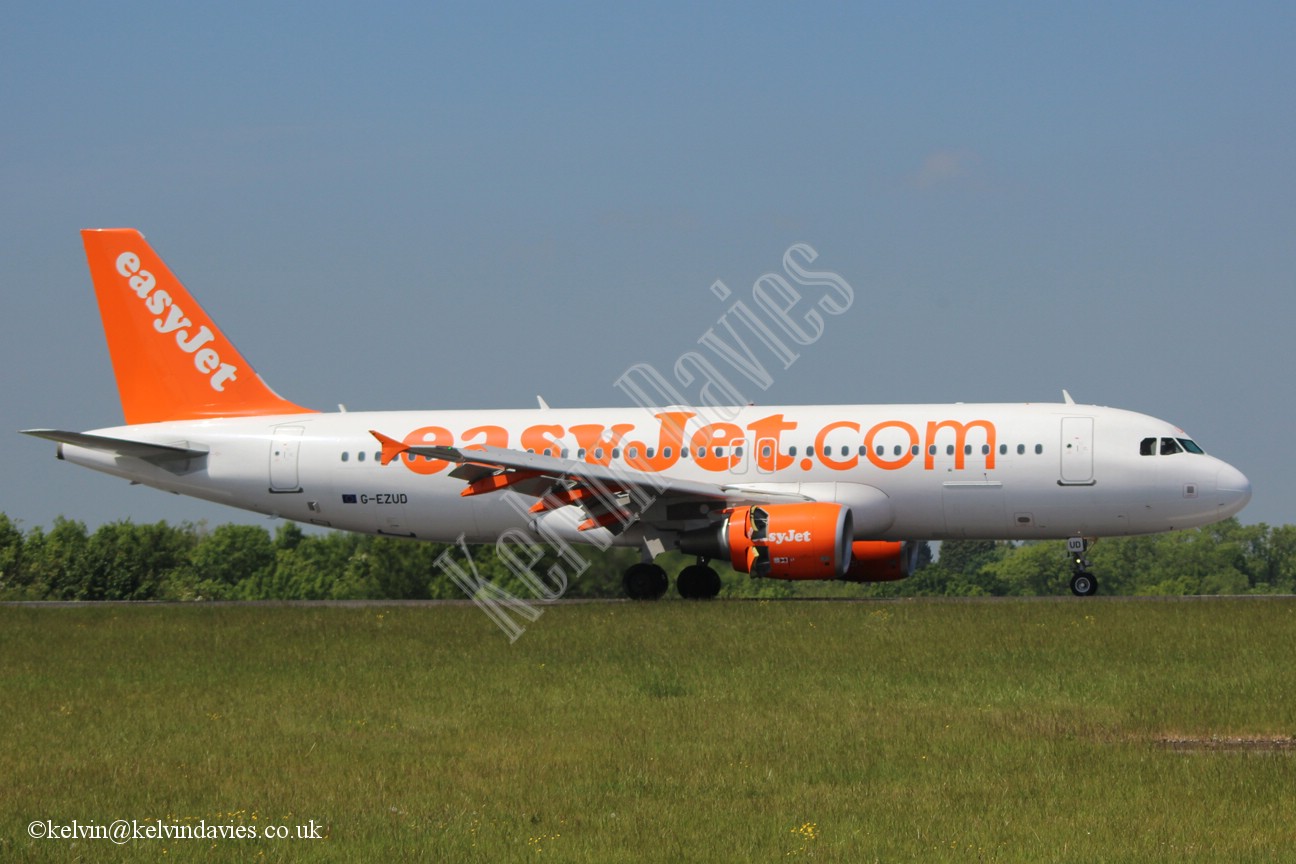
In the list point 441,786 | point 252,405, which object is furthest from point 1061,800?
point 252,405

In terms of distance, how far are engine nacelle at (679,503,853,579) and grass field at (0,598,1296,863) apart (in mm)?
2576

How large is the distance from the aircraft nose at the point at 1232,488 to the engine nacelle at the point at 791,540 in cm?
696

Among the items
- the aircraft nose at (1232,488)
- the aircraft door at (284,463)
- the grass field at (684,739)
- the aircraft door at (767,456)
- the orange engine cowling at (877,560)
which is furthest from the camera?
the aircraft door at (284,463)

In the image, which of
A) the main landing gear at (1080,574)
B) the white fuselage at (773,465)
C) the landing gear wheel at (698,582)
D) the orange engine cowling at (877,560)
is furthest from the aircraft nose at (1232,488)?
the landing gear wheel at (698,582)

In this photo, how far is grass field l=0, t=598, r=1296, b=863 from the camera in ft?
37.1

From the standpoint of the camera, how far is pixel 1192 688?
1709 centimetres

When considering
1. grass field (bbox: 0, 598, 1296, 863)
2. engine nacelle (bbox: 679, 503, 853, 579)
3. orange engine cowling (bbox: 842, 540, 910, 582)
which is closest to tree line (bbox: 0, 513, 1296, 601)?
orange engine cowling (bbox: 842, 540, 910, 582)

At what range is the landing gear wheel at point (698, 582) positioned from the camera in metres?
32.0

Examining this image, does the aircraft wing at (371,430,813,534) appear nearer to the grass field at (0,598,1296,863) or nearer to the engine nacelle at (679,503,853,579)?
the engine nacelle at (679,503,853,579)

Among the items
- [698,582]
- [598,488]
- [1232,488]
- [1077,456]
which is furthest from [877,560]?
[1232,488]

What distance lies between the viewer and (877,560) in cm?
3112

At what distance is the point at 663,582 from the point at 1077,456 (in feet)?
27.8

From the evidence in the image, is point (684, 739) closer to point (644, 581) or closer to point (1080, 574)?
point (644, 581)

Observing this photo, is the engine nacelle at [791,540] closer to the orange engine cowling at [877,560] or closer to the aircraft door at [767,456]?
the aircraft door at [767,456]
